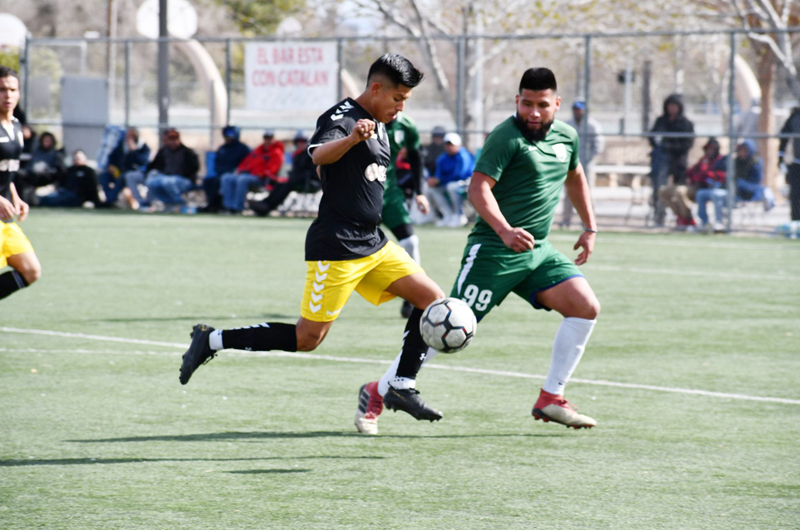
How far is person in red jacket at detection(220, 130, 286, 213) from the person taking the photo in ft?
70.7

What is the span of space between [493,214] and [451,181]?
1387 centimetres

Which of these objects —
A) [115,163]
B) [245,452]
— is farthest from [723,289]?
[115,163]

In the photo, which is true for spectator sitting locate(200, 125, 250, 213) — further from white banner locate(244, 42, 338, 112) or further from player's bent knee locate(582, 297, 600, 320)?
player's bent knee locate(582, 297, 600, 320)

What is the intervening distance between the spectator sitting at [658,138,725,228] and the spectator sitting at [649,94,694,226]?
4.7 inches

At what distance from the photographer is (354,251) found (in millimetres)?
5758

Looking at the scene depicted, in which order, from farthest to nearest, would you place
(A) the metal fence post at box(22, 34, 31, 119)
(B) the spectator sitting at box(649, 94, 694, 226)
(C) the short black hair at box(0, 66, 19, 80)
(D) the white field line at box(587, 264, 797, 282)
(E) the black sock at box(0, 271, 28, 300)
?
(A) the metal fence post at box(22, 34, 31, 119), (B) the spectator sitting at box(649, 94, 694, 226), (D) the white field line at box(587, 264, 797, 282), (E) the black sock at box(0, 271, 28, 300), (C) the short black hair at box(0, 66, 19, 80)

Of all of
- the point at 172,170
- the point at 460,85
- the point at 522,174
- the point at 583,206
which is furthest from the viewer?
the point at 172,170

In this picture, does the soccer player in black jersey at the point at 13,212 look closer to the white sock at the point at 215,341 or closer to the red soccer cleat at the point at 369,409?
the white sock at the point at 215,341

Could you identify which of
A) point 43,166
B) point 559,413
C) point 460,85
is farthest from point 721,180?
point 559,413

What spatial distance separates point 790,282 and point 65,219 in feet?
41.8

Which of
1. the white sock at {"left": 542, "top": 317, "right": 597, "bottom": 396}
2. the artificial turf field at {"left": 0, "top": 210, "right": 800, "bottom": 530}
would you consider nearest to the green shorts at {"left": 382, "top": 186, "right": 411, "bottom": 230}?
the artificial turf field at {"left": 0, "top": 210, "right": 800, "bottom": 530}

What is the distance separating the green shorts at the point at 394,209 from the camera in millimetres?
10391

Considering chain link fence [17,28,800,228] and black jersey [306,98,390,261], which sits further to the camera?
chain link fence [17,28,800,228]

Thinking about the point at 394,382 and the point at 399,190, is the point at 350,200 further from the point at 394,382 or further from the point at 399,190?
the point at 399,190
